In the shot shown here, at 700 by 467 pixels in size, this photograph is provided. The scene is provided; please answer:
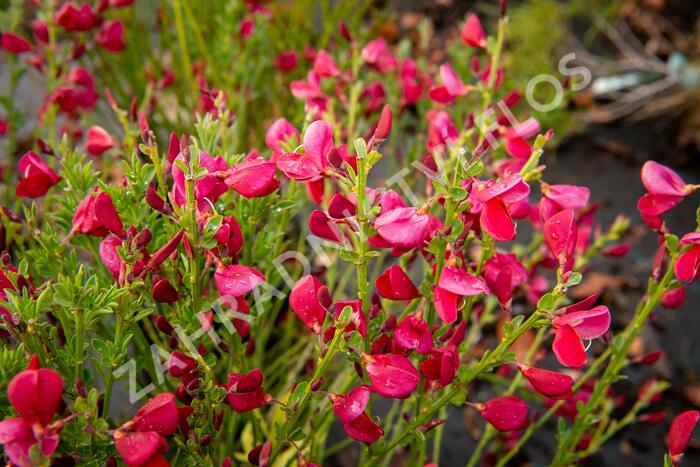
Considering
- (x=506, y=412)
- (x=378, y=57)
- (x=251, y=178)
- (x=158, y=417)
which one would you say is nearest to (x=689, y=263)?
(x=506, y=412)

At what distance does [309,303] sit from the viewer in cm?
76

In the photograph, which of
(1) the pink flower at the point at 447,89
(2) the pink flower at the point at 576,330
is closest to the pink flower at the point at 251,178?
(2) the pink flower at the point at 576,330

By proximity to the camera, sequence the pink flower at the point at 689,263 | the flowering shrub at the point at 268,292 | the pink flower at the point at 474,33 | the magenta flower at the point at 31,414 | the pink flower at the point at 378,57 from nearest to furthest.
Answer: the magenta flower at the point at 31,414 → the flowering shrub at the point at 268,292 → the pink flower at the point at 689,263 → the pink flower at the point at 474,33 → the pink flower at the point at 378,57

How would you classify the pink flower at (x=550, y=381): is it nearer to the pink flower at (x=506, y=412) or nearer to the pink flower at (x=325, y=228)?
the pink flower at (x=506, y=412)

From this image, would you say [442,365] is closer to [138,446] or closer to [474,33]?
[138,446]

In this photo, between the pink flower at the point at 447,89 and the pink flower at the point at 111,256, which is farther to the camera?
the pink flower at the point at 447,89

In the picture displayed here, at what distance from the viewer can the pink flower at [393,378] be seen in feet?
2.39

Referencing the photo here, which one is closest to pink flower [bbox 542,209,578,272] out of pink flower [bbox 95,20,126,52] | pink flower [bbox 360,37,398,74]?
pink flower [bbox 360,37,398,74]

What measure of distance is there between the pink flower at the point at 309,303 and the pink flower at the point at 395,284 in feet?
0.21

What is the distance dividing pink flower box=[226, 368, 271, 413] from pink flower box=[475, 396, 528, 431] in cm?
26

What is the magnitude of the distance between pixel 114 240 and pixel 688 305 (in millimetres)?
1741

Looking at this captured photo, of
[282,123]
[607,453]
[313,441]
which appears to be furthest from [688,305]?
[282,123]

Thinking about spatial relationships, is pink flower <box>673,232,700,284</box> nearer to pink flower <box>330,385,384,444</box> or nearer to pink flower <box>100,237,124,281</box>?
pink flower <box>330,385,384,444</box>

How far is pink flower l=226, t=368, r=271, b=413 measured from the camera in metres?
0.77
